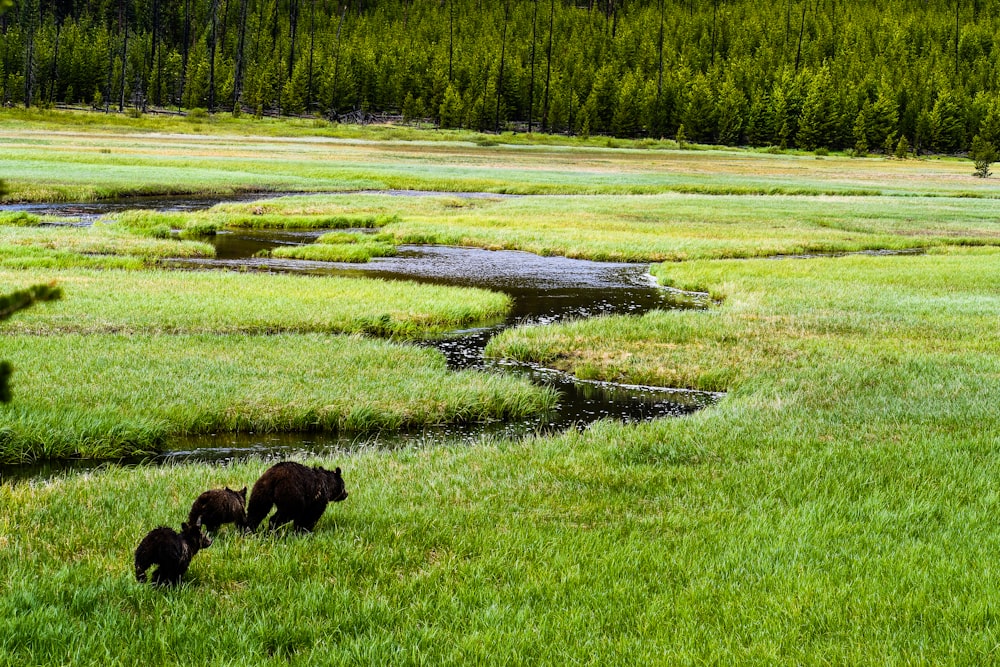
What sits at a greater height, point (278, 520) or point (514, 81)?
point (514, 81)

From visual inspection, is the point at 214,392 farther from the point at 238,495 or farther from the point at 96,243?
the point at 96,243

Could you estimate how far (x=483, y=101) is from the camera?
144m

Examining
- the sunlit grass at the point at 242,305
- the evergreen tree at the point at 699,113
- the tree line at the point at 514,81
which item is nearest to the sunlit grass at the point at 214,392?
the sunlit grass at the point at 242,305

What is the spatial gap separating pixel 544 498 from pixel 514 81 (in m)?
148

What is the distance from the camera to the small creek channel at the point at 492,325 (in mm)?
12095

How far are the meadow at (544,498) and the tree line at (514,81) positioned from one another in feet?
400

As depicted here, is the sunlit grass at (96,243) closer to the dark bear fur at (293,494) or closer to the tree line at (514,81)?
the dark bear fur at (293,494)

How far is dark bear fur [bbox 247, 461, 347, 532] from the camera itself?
7.09 m

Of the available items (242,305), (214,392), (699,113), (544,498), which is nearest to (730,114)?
(699,113)

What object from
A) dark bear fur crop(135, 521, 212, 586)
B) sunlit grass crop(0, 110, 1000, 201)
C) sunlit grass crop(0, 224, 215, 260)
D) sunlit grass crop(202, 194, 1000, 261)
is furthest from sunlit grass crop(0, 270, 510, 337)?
sunlit grass crop(0, 110, 1000, 201)

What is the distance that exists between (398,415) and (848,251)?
29.4m

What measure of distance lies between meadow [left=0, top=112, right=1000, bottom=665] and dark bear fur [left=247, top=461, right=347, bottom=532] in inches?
8.2

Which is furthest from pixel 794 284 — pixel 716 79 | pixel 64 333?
pixel 716 79

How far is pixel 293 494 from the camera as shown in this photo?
709 cm
